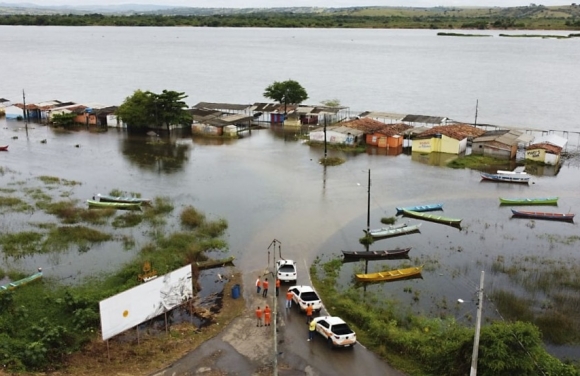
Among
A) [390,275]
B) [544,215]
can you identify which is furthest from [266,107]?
[390,275]

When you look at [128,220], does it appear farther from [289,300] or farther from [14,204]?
[289,300]

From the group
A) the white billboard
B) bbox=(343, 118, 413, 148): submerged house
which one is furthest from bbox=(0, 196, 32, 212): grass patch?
bbox=(343, 118, 413, 148): submerged house

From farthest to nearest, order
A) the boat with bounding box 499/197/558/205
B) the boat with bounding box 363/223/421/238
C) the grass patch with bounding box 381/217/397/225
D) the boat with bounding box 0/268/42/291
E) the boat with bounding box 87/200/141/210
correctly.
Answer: the boat with bounding box 499/197/558/205, the boat with bounding box 87/200/141/210, the grass patch with bounding box 381/217/397/225, the boat with bounding box 363/223/421/238, the boat with bounding box 0/268/42/291

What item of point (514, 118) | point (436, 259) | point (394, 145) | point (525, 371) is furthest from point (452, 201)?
point (514, 118)

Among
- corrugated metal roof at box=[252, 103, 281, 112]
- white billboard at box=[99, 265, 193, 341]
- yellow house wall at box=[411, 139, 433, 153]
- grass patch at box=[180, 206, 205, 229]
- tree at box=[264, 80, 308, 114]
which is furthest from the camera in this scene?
corrugated metal roof at box=[252, 103, 281, 112]

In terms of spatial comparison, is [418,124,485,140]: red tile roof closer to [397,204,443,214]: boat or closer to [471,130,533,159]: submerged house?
[471,130,533,159]: submerged house

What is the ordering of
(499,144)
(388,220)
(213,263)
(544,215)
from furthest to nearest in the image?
(499,144), (544,215), (388,220), (213,263)
